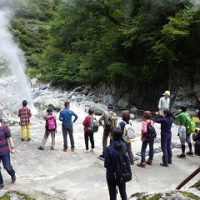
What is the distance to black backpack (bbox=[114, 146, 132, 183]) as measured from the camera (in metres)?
5.89

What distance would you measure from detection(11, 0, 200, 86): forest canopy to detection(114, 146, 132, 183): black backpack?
15.1 meters

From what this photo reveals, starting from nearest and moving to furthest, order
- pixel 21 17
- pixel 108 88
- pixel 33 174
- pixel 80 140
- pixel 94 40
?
pixel 33 174, pixel 80 140, pixel 108 88, pixel 94 40, pixel 21 17

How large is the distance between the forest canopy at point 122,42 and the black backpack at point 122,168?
1513cm

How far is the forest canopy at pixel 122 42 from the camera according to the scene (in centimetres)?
2164

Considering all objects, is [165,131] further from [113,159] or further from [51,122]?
[113,159]

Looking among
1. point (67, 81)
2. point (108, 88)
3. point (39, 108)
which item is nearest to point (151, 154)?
point (39, 108)

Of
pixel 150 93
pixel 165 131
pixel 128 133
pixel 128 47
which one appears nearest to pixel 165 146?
pixel 165 131

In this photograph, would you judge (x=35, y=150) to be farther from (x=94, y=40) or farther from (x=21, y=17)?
(x=21, y=17)

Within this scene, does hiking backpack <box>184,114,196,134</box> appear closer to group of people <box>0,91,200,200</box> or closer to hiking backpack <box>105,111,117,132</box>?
group of people <box>0,91,200,200</box>

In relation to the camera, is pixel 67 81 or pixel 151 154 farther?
pixel 67 81

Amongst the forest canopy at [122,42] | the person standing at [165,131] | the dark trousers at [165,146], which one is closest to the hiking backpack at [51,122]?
the person standing at [165,131]

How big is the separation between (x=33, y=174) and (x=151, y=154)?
9.33 ft

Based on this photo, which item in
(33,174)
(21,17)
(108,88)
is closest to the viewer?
(33,174)

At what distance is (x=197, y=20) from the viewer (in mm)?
20266
